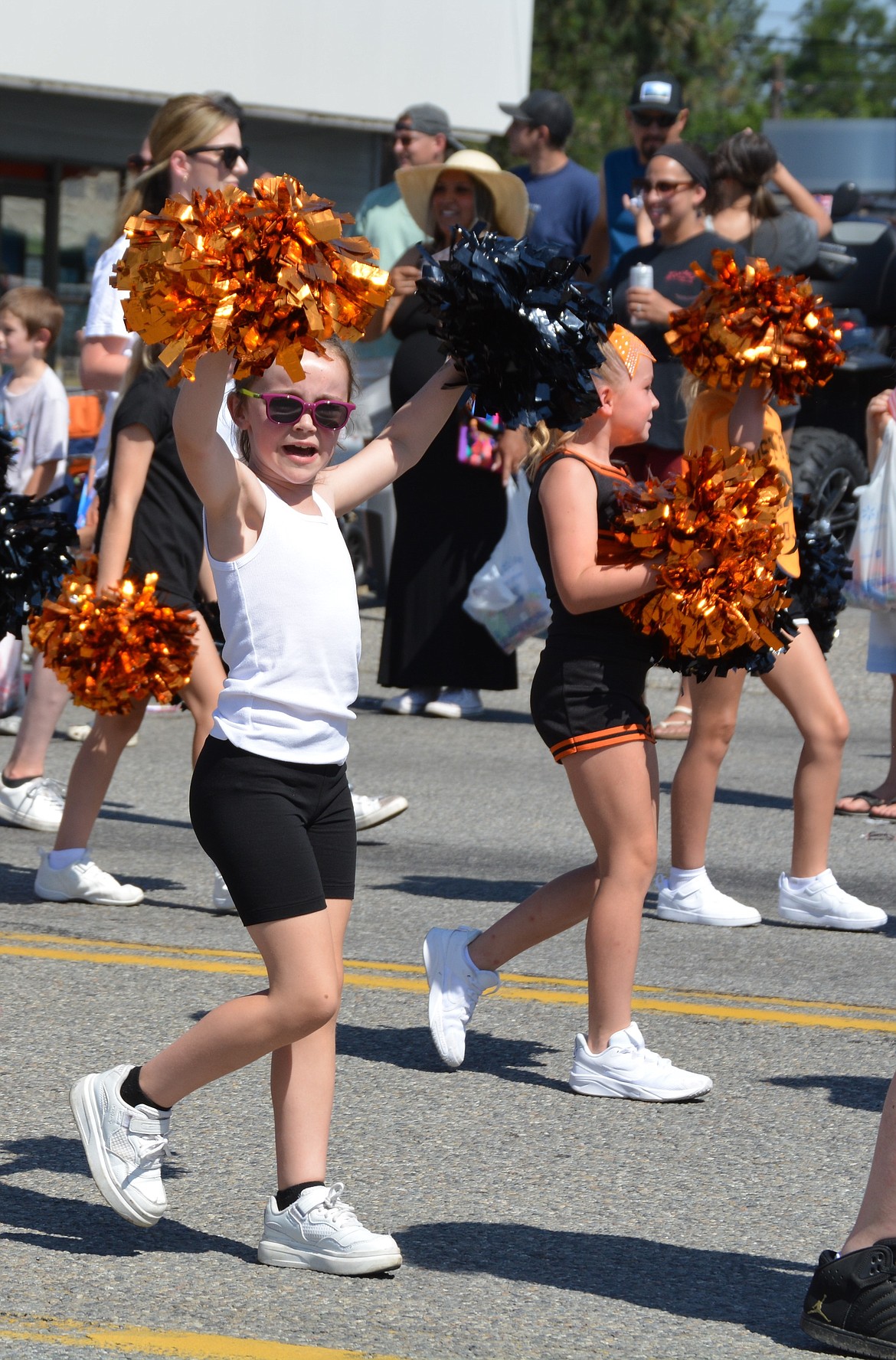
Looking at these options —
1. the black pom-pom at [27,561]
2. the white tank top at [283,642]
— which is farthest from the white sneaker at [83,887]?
the white tank top at [283,642]

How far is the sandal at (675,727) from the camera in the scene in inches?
353

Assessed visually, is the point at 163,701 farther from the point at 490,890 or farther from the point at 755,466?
the point at 755,466

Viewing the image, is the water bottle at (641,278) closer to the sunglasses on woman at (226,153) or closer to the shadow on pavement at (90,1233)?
the sunglasses on woman at (226,153)

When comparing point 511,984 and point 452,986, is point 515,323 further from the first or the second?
point 511,984

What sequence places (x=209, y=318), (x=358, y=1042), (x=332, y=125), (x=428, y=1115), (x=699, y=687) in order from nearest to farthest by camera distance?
(x=209, y=318), (x=428, y=1115), (x=358, y=1042), (x=699, y=687), (x=332, y=125)

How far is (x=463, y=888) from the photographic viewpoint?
634 centimetres

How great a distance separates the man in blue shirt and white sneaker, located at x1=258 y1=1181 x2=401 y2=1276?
28.2 ft

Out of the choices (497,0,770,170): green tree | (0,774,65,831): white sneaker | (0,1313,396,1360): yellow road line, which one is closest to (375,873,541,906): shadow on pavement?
(0,774,65,831): white sneaker

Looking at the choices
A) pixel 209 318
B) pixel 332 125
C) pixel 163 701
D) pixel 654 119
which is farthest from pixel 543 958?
pixel 332 125

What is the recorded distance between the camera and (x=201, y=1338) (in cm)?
306

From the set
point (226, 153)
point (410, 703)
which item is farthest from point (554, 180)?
point (226, 153)

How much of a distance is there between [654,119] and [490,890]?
5.59 meters

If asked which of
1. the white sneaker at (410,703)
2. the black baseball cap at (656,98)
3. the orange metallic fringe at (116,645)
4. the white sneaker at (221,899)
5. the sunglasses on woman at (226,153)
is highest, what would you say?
the black baseball cap at (656,98)

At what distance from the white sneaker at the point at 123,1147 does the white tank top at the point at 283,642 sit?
67 cm
